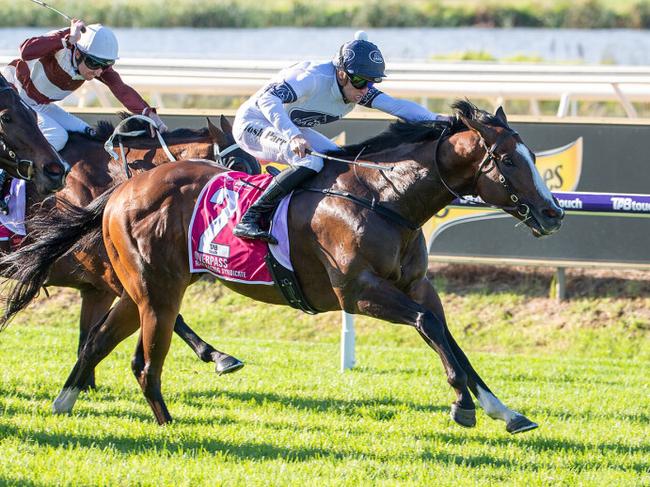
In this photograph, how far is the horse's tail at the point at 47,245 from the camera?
6.56 m

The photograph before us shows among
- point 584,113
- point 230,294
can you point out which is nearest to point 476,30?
point 584,113

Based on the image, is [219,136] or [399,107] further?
[219,136]

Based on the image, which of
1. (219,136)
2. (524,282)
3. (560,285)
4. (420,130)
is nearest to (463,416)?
(420,130)

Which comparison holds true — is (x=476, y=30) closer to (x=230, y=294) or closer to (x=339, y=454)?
(x=230, y=294)

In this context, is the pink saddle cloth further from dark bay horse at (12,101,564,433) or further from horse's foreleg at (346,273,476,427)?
horse's foreleg at (346,273,476,427)

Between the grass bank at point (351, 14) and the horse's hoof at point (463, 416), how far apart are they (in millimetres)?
28600

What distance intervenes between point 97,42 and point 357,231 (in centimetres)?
251

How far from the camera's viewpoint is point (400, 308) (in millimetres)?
5660

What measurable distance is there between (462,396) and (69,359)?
4.25 meters

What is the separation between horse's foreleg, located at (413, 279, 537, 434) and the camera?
5.70 metres

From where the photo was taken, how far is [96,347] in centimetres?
643

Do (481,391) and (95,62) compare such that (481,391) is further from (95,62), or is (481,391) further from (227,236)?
(95,62)

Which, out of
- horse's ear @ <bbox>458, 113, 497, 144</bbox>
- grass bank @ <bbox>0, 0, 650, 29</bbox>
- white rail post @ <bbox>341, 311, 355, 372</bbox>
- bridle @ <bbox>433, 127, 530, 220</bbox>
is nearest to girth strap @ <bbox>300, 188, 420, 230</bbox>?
bridle @ <bbox>433, 127, 530, 220</bbox>

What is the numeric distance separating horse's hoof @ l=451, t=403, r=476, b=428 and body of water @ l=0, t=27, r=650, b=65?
62.3 ft
